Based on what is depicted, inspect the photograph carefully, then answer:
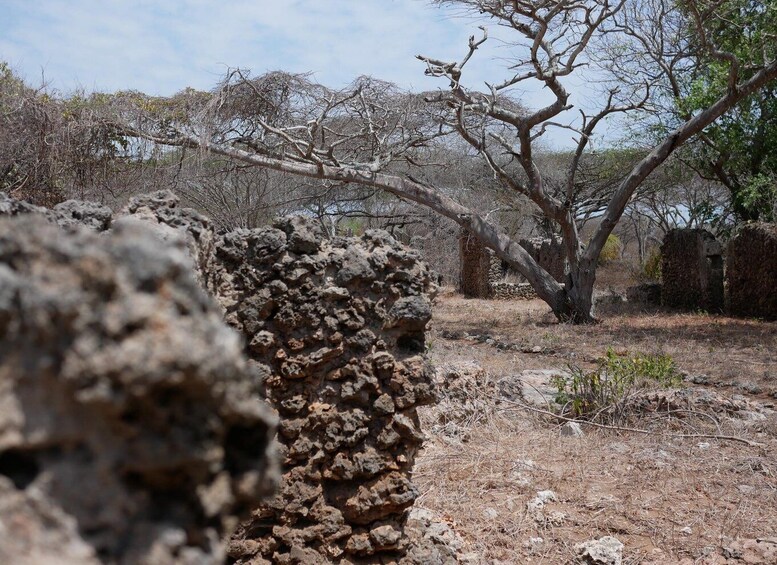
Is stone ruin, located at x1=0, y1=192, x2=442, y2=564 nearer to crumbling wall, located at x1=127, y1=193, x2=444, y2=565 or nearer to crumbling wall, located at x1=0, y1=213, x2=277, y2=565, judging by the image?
crumbling wall, located at x1=127, y1=193, x2=444, y2=565

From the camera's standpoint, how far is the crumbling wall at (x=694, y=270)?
45.7 feet

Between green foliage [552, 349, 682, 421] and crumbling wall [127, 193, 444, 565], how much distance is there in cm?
309

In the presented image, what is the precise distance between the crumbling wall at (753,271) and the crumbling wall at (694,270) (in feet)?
3.39

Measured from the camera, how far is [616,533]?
3.86m

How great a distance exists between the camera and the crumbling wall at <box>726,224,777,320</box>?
39.1ft

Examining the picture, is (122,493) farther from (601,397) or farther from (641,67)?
(641,67)

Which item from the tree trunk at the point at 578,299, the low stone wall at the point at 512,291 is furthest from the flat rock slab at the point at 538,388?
the low stone wall at the point at 512,291

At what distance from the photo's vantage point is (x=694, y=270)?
46.0 ft

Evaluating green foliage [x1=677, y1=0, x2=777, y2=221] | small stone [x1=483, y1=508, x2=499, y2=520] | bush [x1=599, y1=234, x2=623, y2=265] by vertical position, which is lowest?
small stone [x1=483, y1=508, x2=499, y2=520]

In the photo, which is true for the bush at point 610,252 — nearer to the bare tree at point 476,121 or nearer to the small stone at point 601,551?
the bare tree at point 476,121

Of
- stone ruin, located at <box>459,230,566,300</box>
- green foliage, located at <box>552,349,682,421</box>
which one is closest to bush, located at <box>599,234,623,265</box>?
stone ruin, located at <box>459,230,566,300</box>

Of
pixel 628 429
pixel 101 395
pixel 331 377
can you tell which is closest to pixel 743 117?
pixel 628 429

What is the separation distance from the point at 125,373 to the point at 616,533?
3612 millimetres

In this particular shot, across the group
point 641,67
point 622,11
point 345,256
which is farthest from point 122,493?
point 641,67
